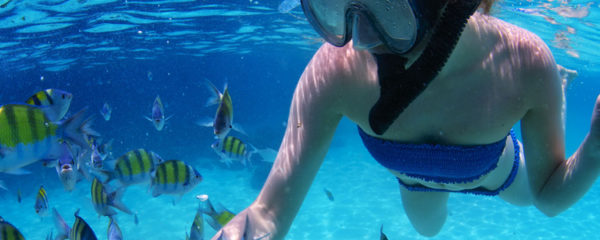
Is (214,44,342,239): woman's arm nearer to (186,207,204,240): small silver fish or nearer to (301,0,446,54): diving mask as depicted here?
(301,0,446,54): diving mask

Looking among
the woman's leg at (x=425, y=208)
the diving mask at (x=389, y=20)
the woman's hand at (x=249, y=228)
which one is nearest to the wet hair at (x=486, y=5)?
the diving mask at (x=389, y=20)

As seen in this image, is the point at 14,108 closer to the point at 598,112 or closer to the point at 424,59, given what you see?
the point at 424,59

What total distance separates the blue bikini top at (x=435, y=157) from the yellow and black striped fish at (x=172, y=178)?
9.68 feet

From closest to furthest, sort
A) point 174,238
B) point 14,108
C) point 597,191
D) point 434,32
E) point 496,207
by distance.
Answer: point 434,32, point 14,108, point 174,238, point 496,207, point 597,191

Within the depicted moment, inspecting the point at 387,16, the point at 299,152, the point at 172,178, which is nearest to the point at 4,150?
the point at 172,178

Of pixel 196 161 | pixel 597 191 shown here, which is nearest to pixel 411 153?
pixel 597 191

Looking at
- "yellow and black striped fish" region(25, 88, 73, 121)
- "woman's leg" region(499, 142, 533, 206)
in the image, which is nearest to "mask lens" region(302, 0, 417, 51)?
"woman's leg" region(499, 142, 533, 206)

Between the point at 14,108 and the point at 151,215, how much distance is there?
1285 cm

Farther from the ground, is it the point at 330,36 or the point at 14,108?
the point at 330,36

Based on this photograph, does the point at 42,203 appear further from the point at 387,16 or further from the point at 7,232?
the point at 387,16

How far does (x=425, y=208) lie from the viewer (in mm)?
4316

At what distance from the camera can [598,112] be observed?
1.93 m

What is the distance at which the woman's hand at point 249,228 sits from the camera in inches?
88.5

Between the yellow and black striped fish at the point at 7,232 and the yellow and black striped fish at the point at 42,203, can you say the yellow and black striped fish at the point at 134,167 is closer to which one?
the yellow and black striped fish at the point at 42,203
